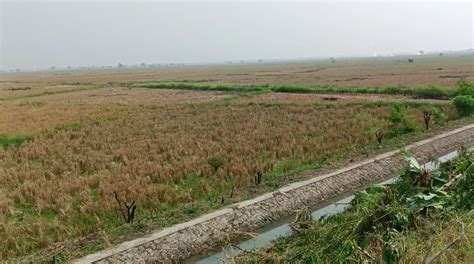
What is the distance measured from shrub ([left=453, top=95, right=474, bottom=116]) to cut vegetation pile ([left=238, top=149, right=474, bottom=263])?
1421 centimetres

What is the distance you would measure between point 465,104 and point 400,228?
1663 centimetres

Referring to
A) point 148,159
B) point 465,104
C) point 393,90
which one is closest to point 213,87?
point 393,90

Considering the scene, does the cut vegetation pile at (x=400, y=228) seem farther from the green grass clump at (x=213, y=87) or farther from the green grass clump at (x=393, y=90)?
the green grass clump at (x=213, y=87)

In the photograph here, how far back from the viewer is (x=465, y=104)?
19.8m

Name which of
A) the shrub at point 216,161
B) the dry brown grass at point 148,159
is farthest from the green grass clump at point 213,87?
the shrub at point 216,161

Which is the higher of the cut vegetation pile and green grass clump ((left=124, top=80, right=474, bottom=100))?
the cut vegetation pile

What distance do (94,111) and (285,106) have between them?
1214 cm

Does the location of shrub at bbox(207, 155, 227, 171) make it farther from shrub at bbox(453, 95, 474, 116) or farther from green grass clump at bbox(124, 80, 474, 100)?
green grass clump at bbox(124, 80, 474, 100)

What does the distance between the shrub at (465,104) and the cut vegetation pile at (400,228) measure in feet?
46.6

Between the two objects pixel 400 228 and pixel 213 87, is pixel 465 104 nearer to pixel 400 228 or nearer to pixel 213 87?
pixel 400 228

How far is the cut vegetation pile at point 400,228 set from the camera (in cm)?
454

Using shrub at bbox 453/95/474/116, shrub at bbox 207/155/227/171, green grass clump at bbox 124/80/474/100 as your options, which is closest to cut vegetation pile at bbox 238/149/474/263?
shrub at bbox 207/155/227/171

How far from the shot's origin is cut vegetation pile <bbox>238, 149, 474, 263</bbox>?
4543 mm

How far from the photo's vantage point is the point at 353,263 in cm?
464
